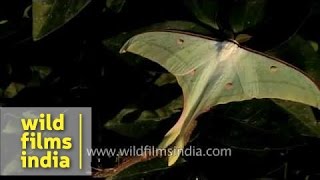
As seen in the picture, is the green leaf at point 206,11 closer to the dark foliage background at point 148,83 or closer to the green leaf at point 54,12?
the dark foliage background at point 148,83

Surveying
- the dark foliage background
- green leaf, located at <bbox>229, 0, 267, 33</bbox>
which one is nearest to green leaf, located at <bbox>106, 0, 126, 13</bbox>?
the dark foliage background

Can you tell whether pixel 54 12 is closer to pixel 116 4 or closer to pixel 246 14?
pixel 116 4

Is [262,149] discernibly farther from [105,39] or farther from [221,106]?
[105,39]

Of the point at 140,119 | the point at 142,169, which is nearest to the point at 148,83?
the point at 140,119

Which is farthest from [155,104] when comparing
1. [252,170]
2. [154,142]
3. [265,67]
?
[265,67]

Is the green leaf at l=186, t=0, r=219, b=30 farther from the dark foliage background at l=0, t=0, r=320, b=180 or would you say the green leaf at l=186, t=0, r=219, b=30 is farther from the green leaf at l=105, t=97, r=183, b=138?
the green leaf at l=105, t=97, r=183, b=138

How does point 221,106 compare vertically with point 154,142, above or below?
above
